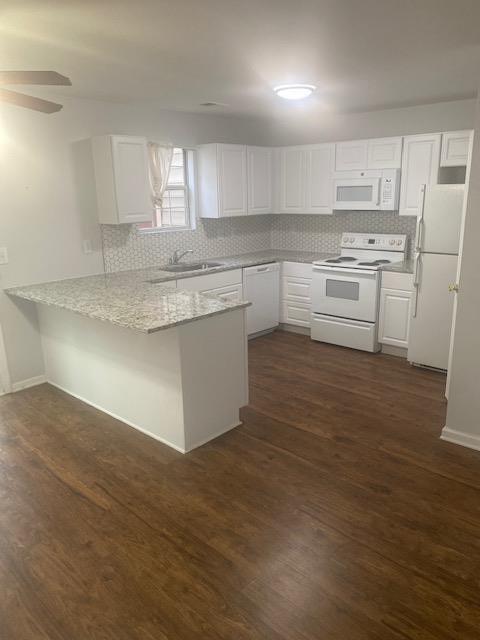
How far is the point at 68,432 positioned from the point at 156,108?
10.3 feet

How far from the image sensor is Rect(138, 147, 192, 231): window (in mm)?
5180

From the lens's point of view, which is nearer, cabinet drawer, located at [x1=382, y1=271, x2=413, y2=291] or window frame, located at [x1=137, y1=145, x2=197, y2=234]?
cabinet drawer, located at [x1=382, y1=271, x2=413, y2=291]

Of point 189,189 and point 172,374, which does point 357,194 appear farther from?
point 172,374

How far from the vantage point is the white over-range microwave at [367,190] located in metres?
4.72

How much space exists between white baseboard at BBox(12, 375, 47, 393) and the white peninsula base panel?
730 mm

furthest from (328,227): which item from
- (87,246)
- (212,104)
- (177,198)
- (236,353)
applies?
(236,353)

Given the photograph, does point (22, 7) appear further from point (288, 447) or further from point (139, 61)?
point (288, 447)

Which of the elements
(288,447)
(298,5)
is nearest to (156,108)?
(298,5)

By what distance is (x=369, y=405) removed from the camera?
3.71 metres

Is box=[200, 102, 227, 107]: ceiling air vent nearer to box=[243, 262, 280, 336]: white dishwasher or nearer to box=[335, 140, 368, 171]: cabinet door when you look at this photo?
box=[335, 140, 368, 171]: cabinet door

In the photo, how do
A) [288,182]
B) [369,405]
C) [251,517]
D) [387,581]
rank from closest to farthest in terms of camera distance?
[387,581] → [251,517] → [369,405] → [288,182]

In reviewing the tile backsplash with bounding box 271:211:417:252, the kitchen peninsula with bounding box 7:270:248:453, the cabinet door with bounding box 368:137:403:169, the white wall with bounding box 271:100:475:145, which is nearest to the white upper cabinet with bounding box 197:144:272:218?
the white wall with bounding box 271:100:475:145

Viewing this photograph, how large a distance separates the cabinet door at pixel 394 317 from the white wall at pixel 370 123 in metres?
1.68

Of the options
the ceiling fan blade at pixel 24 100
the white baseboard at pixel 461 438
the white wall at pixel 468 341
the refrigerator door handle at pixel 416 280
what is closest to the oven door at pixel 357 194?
the refrigerator door handle at pixel 416 280
